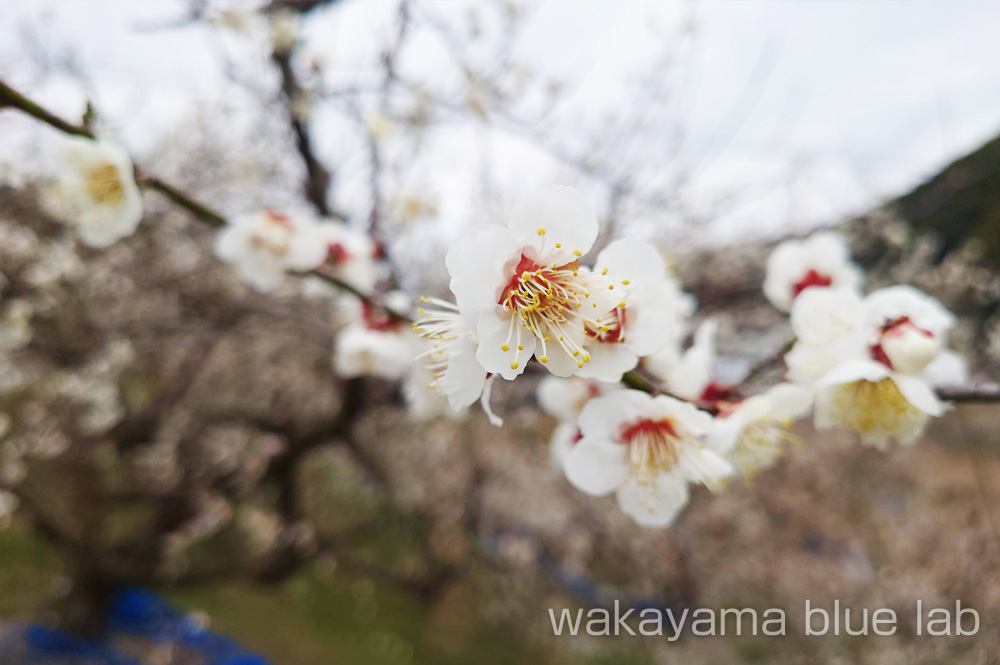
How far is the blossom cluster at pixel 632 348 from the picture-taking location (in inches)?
14.3

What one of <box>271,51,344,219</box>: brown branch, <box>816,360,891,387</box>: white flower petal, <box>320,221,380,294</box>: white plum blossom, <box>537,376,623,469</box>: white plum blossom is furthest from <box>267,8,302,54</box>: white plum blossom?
<box>816,360,891,387</box>: white flower petal

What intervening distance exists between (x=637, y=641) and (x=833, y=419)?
1886 mm

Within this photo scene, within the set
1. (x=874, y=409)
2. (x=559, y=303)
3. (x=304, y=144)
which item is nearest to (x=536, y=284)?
(x=559, y=303)

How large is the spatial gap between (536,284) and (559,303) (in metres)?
0.02

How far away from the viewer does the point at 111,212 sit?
68 cm

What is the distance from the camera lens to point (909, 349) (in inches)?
17.2

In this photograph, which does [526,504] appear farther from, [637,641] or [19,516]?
[19,516]

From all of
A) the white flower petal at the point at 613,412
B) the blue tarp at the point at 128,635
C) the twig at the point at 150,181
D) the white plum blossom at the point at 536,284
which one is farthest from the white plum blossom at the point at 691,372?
the blue tarp at the point at 128,635

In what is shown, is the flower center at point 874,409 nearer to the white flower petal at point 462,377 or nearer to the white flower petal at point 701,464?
the white flower petal at point 701,464

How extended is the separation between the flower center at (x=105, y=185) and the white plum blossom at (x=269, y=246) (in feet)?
0.55

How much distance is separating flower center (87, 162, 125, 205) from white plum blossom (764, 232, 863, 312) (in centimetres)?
88

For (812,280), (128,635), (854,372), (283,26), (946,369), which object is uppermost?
(283,26)

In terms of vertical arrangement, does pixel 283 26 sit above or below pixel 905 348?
above

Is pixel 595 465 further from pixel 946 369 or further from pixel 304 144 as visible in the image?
pixel 304 144
